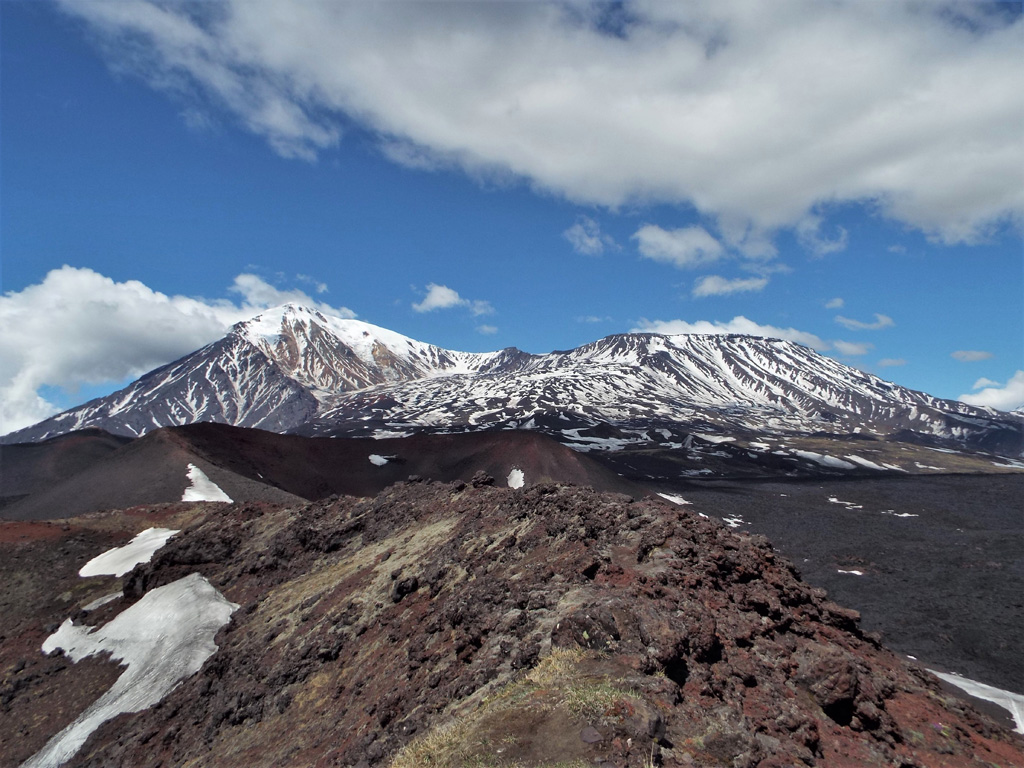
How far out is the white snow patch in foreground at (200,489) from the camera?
46812 millimetres

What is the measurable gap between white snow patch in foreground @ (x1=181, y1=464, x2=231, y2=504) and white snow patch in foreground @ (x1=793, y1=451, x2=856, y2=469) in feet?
435

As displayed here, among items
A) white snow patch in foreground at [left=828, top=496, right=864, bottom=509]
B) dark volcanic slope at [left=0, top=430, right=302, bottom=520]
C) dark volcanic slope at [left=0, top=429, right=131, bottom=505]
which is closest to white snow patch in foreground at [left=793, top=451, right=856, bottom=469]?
white snow patch in foreground at [left=828, top=496, right=864, bottom=509]

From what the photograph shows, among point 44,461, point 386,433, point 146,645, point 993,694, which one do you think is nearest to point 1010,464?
point 993,694

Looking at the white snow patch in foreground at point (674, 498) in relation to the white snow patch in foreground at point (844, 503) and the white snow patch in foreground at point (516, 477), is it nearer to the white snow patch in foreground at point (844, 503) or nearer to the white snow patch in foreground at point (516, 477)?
the white snow patch in foreground at point (516, 477)

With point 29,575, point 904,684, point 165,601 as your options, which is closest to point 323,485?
point 29,575

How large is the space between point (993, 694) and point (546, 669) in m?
28.0

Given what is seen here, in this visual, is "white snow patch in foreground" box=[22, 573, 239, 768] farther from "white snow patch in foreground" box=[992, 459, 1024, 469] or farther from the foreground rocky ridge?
"white snow patch in foreground" box=[992, 459, 1024, 469]

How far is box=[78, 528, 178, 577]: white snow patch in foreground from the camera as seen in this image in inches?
1120

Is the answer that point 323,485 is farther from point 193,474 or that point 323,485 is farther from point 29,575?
point 29,575

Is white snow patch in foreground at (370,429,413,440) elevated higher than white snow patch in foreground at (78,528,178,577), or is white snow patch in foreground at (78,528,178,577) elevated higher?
white snow patch in foreground at (370,429,413,440)

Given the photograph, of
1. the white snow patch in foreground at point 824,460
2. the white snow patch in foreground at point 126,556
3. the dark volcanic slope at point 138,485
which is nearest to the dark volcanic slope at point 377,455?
the dark volcanic slope at point 138,485

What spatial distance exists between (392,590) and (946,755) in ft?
42.9

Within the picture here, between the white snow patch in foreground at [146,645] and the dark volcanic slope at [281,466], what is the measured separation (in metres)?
24.7

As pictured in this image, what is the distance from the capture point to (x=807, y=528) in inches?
2564
